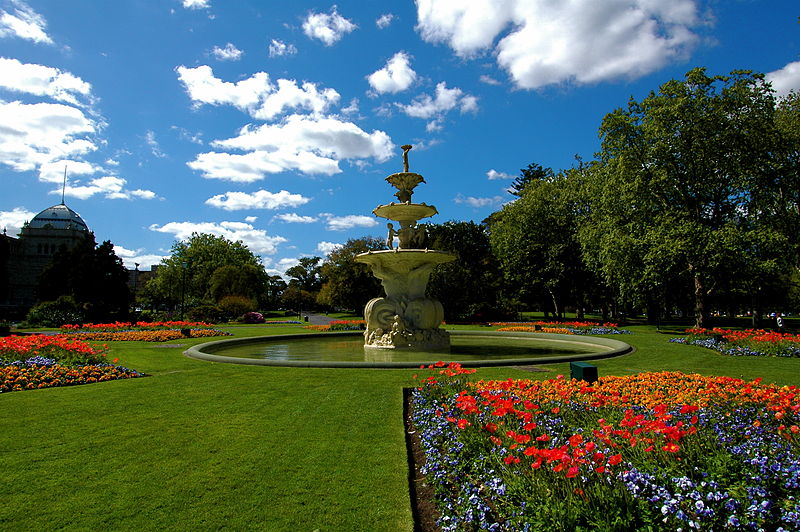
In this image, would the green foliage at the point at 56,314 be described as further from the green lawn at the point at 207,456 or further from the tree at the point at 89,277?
the green lawn at the point at 207,456

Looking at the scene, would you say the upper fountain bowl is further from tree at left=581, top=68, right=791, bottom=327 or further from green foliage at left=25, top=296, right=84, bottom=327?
green foliage at left=25, top=296, right=84, bottom=327

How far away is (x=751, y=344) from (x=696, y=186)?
1261 centimetres

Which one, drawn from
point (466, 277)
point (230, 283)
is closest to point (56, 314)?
point (230, 283)

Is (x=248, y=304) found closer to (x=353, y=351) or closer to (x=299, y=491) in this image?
(x=353, y=351)

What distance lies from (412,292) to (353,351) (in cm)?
280

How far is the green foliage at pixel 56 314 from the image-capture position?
103 ft

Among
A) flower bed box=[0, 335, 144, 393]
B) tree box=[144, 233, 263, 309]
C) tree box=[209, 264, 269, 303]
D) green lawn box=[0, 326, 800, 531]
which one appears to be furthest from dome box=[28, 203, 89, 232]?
green lawn box=[0, 326, 800, 531]

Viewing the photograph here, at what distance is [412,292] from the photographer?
16.6m

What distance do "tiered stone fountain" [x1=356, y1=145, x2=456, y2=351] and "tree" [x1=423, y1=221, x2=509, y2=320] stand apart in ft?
57.3

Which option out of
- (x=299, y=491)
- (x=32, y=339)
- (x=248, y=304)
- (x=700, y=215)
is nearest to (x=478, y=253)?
(x=248, y=304)

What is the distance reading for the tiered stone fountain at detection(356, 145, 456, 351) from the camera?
51.9 ft

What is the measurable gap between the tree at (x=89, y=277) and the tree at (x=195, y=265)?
23369 millimetres

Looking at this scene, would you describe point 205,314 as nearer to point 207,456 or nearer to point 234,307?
point 234,307

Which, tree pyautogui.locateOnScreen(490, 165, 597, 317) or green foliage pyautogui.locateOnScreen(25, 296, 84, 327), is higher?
tree pyautogui.locateOnScreen(490, 165, 597, 317)
